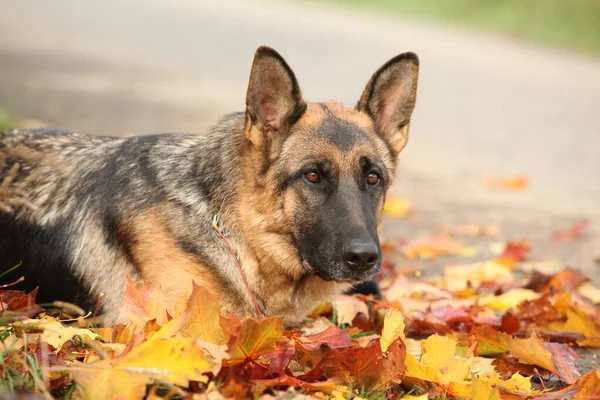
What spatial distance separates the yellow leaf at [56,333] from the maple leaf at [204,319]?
0.45 meters

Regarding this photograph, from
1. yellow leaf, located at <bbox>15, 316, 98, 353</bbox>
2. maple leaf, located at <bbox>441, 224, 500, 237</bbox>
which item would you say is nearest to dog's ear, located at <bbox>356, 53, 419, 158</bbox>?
yellow leaf, located at <bbox>15, 316, 98, 353</bbox>

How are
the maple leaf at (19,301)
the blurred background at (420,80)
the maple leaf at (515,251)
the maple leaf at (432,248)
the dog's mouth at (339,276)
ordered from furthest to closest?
1. the blurred background at (420,80)
2. the maple leaf at (432,248)
3. the maple leaf at (515,251)
4. the dog's mouth at (339,276)
5. the maple leaf at (19,301)

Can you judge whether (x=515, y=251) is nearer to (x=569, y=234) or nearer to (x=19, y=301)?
(x=569, y=234)

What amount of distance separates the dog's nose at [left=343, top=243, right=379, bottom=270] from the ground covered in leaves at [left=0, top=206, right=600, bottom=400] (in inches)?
13.3

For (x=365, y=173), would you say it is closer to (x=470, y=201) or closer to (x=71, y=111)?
(x=470, y=201)

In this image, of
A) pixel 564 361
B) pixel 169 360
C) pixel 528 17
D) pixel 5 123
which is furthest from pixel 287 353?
pixel 528 17

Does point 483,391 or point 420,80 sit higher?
point 483,391

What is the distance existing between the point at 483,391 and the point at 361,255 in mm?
855

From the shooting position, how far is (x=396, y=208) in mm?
8188

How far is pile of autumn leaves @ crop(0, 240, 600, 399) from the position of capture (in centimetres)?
286

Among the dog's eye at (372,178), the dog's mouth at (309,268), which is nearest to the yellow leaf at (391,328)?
the dog's mouth at (309,268)

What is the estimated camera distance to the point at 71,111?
1105 cm

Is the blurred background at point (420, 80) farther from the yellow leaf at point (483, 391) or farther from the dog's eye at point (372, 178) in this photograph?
the yellow leaf at point (483, 391)

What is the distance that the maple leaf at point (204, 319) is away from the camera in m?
3.21
